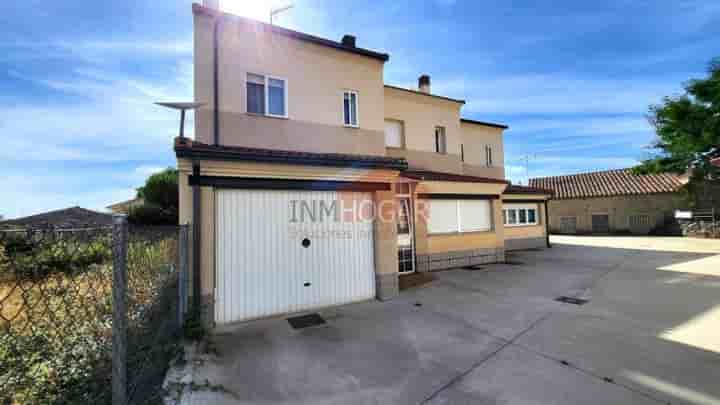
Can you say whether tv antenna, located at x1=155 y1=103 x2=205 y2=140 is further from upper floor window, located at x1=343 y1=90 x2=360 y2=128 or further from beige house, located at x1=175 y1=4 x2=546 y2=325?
upper floor window, located at x1=343 y1=90 x2=360 y2=128

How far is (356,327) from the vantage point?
17.8 feet

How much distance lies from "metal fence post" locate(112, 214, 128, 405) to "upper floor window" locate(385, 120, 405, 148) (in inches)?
411

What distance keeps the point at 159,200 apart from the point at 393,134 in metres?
19.4

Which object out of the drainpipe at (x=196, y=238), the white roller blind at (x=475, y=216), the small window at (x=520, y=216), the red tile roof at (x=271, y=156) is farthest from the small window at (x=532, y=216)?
the drainpipe at (x=196, y=238)

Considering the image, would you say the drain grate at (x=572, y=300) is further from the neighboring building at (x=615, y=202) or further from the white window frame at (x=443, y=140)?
the neighboring building at (x=615, y=202)

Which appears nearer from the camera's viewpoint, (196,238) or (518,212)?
(196,238)

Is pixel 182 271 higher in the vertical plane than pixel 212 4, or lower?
lower

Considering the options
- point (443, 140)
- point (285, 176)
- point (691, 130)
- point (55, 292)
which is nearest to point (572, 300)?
point (285, 176)

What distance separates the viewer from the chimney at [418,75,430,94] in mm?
13648

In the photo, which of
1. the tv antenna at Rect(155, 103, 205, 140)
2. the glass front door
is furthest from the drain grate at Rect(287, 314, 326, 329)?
the glass front door

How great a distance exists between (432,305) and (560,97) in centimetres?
1737

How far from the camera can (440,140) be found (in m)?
13.3

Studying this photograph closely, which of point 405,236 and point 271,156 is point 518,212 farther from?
point 271,156

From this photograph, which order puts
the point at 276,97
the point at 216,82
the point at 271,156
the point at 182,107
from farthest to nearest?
the point at 276,97 → the point at 216,82 → the point at 271,156 → the point at 182,107
